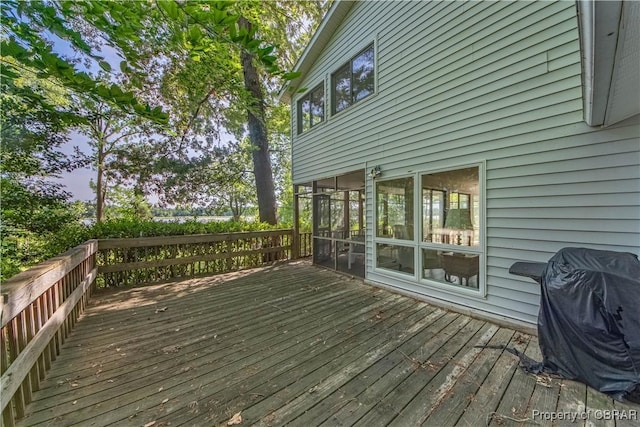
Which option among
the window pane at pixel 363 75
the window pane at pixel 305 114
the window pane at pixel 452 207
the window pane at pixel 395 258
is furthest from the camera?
the window pane at pixel 305 114

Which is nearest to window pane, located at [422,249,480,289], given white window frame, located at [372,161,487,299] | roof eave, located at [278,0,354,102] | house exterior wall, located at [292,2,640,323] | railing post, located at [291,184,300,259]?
white window frame, located at [372,161,487,299]

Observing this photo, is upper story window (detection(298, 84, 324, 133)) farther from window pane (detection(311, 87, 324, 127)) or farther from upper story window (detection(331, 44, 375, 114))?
upper story window (detection(331, 44, 375, 114))

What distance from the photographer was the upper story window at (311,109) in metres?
6.25

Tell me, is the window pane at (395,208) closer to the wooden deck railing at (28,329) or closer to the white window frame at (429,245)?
the white window frame at (429,245)

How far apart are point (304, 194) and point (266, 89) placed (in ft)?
17.5

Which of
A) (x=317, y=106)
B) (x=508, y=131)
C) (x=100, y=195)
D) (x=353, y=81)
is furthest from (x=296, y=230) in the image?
(x=100, y=195)

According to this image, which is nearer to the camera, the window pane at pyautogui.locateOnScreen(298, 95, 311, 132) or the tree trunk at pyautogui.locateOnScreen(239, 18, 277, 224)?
the window pane at pyautogui.locateOnScreen(298, 95, 311, 132)

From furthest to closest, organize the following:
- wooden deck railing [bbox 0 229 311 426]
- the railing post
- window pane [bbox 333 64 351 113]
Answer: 1. the railing post
2. window pane [bbox 333 64 351 113]
3. wooden deck railing [bbox 0 229 311 426]

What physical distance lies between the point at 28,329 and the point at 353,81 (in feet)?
19.1

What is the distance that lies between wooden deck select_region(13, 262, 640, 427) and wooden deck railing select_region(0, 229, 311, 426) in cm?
20

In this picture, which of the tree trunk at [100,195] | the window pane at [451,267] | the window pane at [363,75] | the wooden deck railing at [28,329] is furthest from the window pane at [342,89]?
the tree trunk at [100,195]

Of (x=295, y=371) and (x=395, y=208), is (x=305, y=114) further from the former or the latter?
(x=295, y=371)

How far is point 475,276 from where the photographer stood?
3381 millimetres

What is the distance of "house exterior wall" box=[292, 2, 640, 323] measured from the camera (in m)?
2.47
